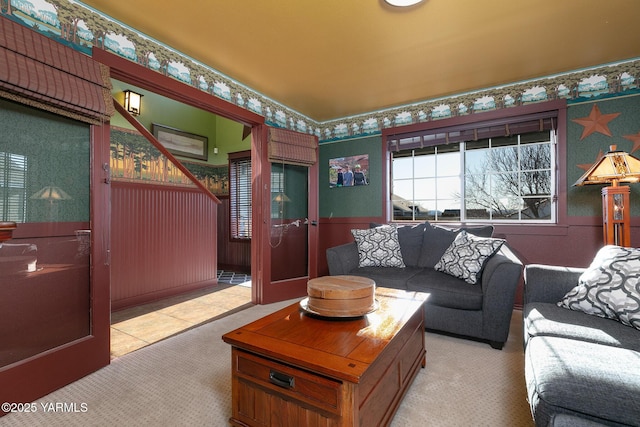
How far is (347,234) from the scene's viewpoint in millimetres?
4355

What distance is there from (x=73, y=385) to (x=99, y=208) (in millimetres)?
1112

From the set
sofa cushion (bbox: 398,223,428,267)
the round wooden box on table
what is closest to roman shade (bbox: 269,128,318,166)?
sofa cushion (bbox: 398,223,428,267)

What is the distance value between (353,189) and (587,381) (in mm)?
3439

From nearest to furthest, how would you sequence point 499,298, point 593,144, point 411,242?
1. point 499,298
2. point 593,144
3. point 411,242

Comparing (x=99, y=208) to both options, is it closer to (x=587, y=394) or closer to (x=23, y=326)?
(x=23, y=326)

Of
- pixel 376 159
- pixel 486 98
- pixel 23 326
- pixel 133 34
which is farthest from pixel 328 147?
pixel 23 326

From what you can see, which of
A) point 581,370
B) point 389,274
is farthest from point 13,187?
point 581,370

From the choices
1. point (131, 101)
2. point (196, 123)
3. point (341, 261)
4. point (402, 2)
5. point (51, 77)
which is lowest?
point (341, 261)

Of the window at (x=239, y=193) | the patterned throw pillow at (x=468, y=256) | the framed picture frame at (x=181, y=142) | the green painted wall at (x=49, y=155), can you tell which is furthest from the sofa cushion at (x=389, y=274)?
the framed picture frame at (x=181, y=142)

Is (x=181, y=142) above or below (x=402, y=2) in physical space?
below

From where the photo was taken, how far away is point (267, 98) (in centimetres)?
360

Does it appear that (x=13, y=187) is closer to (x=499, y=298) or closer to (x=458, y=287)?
(x=458, y=287)

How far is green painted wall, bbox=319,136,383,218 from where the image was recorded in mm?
4105

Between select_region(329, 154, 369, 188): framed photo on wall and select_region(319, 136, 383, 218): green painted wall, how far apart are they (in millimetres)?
54
